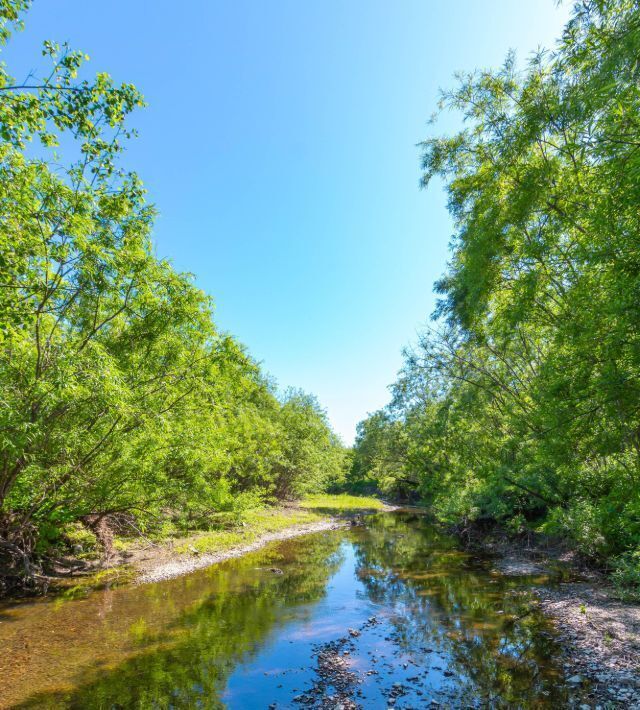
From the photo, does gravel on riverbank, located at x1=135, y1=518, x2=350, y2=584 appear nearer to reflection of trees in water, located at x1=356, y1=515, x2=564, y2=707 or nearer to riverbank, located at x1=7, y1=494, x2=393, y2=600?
riverbank, located at x1=7, y1=494, x2=393, y2=600

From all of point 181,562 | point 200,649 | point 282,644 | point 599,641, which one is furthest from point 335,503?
point 599,641

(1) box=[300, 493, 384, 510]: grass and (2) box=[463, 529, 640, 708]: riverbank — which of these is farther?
(1) box=[300, 493, 384, 510]: grass

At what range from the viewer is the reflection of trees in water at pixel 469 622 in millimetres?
8602

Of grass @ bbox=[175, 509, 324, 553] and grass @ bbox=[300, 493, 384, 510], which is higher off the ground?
grass @ bbox=[175, 509, 324, 553]

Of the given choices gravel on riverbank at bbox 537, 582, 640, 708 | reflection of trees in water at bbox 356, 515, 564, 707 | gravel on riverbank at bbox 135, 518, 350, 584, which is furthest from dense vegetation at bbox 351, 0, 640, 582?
gravel on riverbank at bbox 135, 518, 350, 584

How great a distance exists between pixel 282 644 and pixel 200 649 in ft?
7.18

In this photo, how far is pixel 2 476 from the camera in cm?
1187

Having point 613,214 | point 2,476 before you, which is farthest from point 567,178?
point 2,476

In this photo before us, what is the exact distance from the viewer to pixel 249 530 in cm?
2792

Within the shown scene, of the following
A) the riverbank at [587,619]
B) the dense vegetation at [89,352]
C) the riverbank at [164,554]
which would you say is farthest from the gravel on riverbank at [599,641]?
the riverbank at [164,554]

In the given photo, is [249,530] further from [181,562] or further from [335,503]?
[335,503]

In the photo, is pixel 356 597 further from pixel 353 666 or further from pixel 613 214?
pixel 613 214

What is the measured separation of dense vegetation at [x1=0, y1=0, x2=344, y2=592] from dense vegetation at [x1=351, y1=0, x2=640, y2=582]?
8722mm

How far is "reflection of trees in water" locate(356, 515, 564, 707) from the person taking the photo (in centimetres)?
860
